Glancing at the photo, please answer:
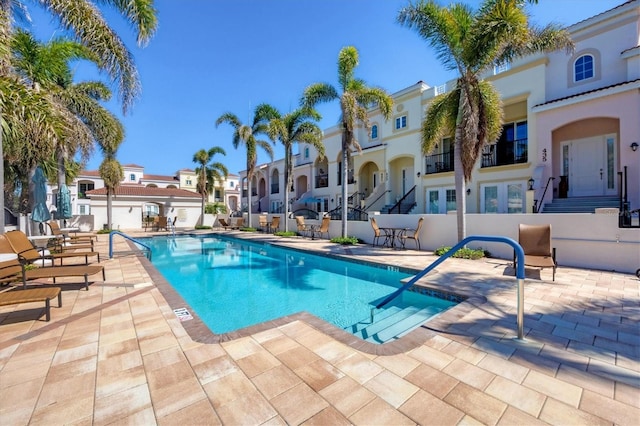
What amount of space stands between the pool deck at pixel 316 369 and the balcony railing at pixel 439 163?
13.0m

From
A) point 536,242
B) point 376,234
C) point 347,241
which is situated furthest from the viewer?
point 347,241

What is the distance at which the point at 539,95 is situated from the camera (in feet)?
42.8

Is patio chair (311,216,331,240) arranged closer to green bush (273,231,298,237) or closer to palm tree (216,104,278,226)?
green bush (273,231,298,237)

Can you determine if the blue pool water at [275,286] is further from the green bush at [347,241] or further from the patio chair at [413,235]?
the patio chair at [413,235]

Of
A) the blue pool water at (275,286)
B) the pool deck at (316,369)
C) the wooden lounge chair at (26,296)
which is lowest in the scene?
the blue pool water at (275,286)

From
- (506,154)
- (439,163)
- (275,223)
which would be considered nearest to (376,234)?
(439,163)

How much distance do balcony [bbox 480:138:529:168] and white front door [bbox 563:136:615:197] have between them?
1759 millimetres

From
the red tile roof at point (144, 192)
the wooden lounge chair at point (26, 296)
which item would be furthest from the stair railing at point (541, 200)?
the red tile roof at point (144, 192)

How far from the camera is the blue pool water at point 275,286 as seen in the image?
574 cm

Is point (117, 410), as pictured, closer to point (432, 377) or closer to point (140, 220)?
point (432, 377)

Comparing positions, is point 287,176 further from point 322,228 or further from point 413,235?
point 413,235

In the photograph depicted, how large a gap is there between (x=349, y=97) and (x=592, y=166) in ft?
36.5

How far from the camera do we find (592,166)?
40.2 feet

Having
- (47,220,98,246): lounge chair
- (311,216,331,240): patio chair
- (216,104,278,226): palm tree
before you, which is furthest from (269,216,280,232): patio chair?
(47,220,98,246): lounge chair
